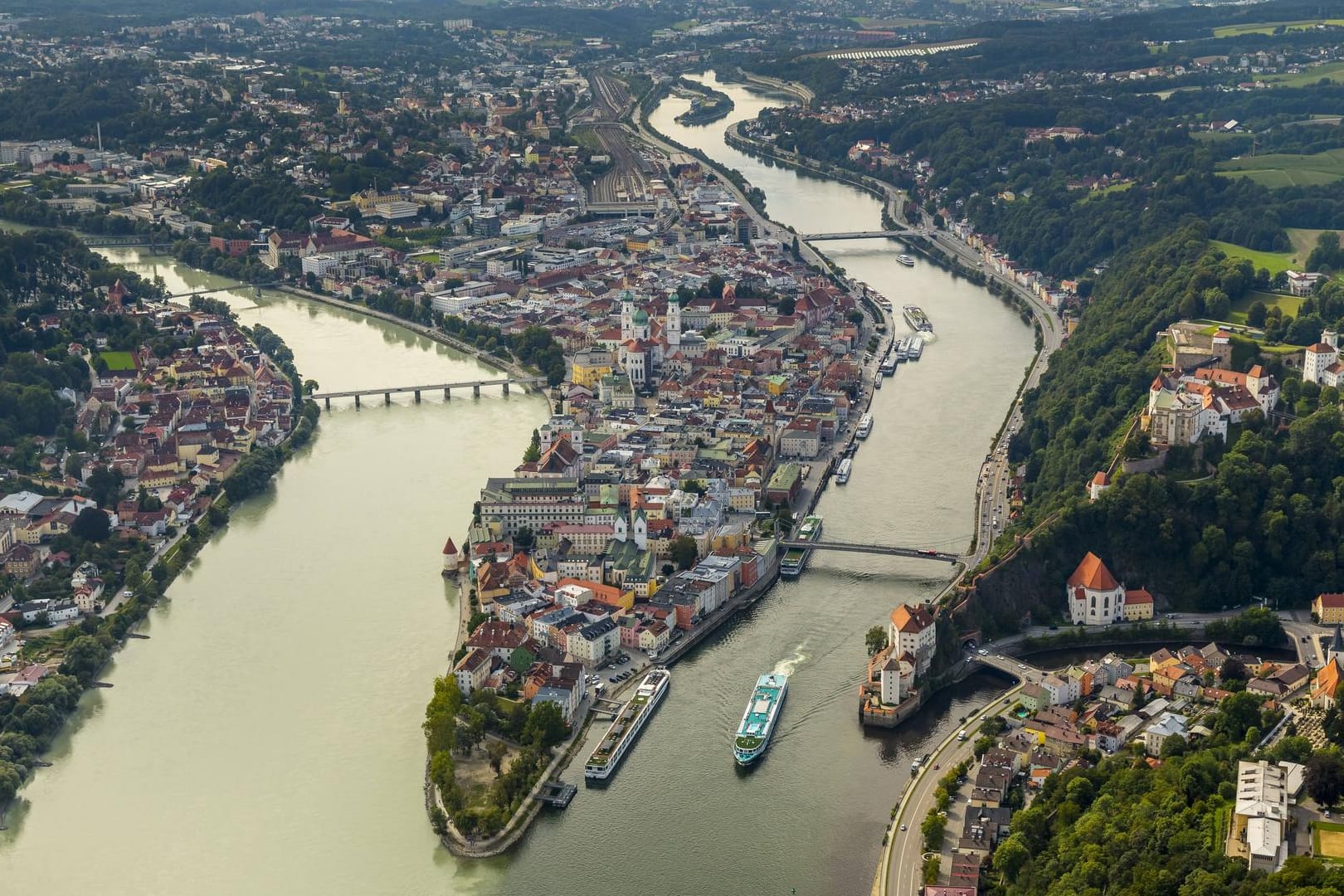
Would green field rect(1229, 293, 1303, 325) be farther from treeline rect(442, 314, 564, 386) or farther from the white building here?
treeline rect(442, 314, 564, 386)

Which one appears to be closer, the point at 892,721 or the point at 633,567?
the point at 892,721

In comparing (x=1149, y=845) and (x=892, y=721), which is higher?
(x=1149, y=845)

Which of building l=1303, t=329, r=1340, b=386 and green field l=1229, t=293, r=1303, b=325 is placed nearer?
building l=1303, t=329, r=1340, b=386

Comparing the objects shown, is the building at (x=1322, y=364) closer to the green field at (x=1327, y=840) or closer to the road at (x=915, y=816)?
the road at (x=915, y=816)

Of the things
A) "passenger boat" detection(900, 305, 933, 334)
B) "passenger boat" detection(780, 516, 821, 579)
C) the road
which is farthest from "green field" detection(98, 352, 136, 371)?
the road

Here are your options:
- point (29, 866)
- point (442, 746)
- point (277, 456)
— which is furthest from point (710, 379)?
point (29, 866)

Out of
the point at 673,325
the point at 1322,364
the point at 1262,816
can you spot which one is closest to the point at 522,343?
the point at 673,325

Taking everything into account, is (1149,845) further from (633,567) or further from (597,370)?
(597,370)
